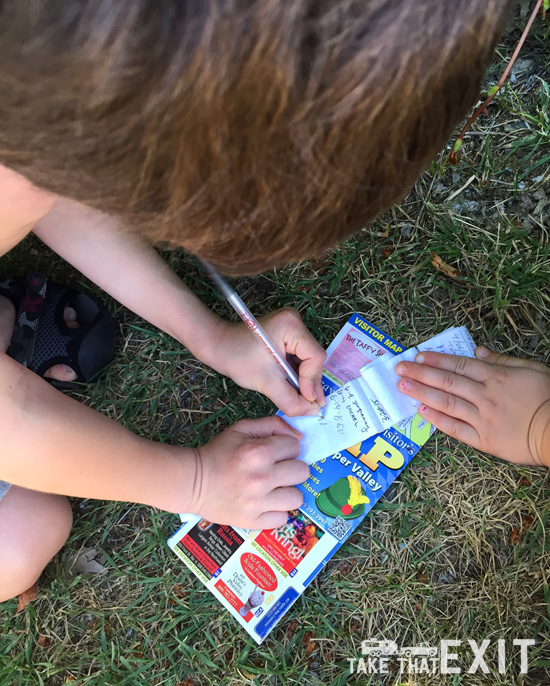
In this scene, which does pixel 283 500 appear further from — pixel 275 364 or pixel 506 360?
pixel 506 360

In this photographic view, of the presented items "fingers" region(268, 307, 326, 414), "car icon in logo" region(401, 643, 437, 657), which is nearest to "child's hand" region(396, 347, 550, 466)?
"fingers" region(268, 307, 326, 414)

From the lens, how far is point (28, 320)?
57.6 inches

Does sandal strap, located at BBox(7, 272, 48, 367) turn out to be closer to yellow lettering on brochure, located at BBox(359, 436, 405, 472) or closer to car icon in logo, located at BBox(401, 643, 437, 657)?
yellow lettering on brochure, located at BBox(359, 436, 405, 472)

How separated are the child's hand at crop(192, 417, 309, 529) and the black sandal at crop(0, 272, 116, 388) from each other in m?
0.42

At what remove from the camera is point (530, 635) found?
4.63ft

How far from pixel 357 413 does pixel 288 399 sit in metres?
0.20

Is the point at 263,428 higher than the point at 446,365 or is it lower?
higher

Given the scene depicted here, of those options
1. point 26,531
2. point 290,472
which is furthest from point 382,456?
point 26,531

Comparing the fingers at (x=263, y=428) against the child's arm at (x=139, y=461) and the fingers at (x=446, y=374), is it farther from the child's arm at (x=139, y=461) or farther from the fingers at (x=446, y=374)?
the fingers at (x=446, y=374)

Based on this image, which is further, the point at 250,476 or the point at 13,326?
the point at 13,326

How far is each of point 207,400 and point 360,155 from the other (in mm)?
1104

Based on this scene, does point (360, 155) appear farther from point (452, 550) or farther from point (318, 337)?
point (452, 550)

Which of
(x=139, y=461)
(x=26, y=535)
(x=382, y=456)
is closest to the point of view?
(x=139, y=461)

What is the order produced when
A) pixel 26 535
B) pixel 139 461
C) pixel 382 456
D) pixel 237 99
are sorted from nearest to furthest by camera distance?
1. pixel 237 99
2. pixel 139 461
3. pixel 26 535
4. pixel 382 456
